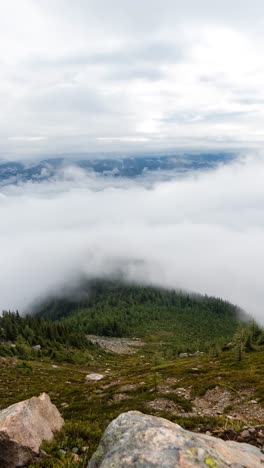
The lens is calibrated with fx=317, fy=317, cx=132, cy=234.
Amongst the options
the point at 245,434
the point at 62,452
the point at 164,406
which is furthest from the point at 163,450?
the point at 164,406

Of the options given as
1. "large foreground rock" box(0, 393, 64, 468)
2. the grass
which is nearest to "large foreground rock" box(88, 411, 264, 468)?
the grass

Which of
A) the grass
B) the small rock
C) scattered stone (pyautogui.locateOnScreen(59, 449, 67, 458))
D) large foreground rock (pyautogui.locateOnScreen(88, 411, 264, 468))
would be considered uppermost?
large foreground rock (pyautogui.locateOnScreen(88, 411, 264, 468))

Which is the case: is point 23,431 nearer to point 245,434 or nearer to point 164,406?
point 245,434

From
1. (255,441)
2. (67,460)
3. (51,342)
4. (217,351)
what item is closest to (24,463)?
(67,460)

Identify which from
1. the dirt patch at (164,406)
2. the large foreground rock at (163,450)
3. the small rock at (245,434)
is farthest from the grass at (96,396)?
the large foreground rock at (163,450)

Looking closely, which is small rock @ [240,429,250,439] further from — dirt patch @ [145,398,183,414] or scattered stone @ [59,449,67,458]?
dirt patch @ [145,398,183,414]

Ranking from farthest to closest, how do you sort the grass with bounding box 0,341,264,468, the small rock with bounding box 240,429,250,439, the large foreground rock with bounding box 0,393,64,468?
the grass with bounding box 0,341,264,468 < the large foreground rock with bounding box 0,393,64,468 < the small rock with bounding box 240,429,250,439

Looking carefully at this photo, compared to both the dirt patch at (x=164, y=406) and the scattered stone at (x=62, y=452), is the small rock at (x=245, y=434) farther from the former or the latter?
the dirt patch at (x=164, y=406)
